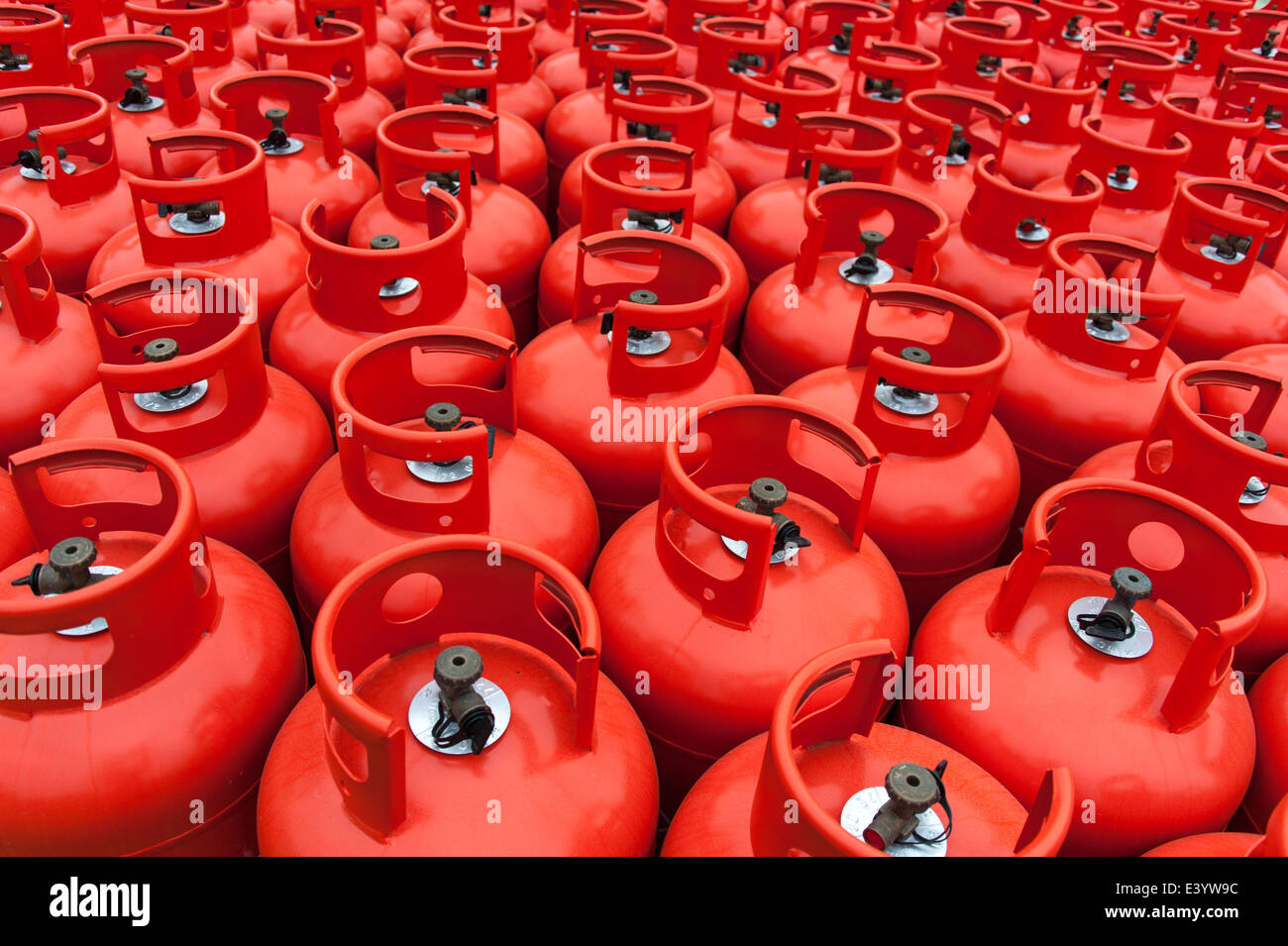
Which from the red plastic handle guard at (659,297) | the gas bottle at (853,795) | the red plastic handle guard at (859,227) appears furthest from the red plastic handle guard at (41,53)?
the gas bottle at (853,795)

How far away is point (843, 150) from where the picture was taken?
5.62 meters

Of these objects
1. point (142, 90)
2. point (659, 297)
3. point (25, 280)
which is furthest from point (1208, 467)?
point (142, 90)

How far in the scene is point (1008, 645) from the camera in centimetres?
322

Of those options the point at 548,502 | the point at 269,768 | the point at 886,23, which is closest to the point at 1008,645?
the point at 548,502

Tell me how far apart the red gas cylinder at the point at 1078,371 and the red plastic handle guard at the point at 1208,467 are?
1.70 feet

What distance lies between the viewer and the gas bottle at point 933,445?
151 inches

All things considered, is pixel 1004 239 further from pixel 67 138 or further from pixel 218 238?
pixel 67 138

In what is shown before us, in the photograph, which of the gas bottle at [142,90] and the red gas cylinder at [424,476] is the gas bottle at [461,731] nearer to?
the red gas cylinder at [424,476]

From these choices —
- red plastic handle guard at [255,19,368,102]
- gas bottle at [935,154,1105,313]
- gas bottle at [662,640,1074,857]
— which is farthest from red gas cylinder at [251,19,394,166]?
gas bottle at [662,640,1074,857]

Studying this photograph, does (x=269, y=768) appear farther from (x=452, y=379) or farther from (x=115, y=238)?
(x=115, y=238)

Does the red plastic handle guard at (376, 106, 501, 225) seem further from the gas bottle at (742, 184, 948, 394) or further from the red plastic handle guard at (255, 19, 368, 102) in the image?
the gas bottle at (742, 184, 948, 394)

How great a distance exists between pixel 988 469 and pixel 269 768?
10.4 ft

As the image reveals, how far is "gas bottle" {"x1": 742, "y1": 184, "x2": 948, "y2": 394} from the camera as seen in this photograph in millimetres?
4906

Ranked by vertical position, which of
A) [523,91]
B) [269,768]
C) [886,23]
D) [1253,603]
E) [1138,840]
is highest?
[886,23]
